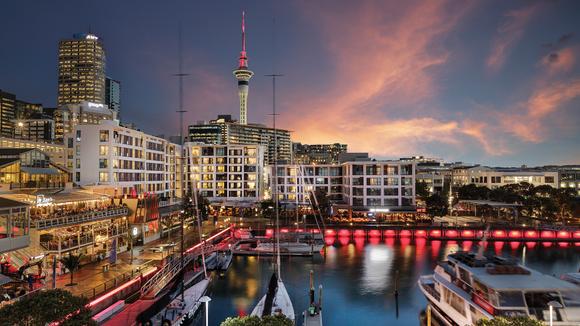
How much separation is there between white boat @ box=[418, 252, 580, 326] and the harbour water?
533 centimetres

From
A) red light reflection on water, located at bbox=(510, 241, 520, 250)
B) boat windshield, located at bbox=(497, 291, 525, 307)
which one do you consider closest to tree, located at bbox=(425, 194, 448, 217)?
red light reflection on water, located at bbox=(510, 241, 520, 250)

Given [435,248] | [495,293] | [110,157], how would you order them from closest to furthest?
[495,293], [435,248], [110,157]

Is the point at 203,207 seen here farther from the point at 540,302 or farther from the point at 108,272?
the point at 540,302

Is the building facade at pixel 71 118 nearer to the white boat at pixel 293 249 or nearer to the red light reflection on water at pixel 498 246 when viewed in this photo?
the white boat at pixel 293 249

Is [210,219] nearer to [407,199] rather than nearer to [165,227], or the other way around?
[165,227]

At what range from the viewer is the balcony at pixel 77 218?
3388 cm

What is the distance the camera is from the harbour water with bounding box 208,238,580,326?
35312 mm

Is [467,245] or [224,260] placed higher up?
[224,260]

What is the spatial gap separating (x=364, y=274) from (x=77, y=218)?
33.0 m

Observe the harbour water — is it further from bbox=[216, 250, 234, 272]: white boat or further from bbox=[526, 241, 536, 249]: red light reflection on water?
bbox=[216, 250, 234, 272]: white boat

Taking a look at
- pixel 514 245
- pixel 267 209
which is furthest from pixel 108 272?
pixel 514 245

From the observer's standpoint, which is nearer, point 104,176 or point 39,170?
point 39,170

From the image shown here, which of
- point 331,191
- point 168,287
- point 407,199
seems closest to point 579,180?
point 407,199

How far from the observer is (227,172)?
97.7m
